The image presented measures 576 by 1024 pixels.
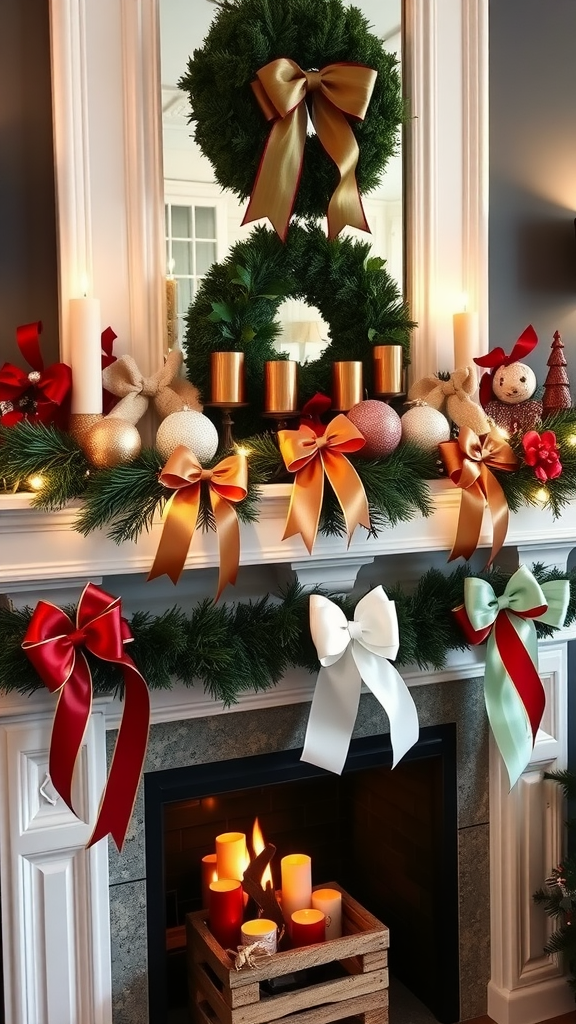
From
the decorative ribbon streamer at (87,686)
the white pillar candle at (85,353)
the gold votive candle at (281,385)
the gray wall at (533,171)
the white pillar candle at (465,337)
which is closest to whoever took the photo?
the decorative ribbon streamer at (87,686)

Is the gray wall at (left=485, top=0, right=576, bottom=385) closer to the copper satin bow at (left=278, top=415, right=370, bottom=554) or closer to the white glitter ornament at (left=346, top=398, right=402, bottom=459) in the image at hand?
the white glitter ornament at (left=346, top=398, right=402, bottom=459)

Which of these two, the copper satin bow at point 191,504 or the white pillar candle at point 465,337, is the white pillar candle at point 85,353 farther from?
the white pillar candle at point 465,337

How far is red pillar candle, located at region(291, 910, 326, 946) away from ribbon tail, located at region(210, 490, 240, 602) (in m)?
0.79

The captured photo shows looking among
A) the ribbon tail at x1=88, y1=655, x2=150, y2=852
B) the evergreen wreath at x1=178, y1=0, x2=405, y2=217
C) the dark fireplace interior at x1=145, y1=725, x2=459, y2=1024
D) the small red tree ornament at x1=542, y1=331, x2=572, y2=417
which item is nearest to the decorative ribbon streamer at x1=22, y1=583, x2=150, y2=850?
the ribbon tail at x1=88, y1=655, x2=150, y2=852

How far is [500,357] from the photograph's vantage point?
5.68ft

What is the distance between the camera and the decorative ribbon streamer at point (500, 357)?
5.67 ft

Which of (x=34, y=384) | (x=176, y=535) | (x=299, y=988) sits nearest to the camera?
(x=176, y=535)

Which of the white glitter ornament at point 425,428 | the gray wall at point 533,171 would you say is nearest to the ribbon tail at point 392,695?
the white glitter ornament at point 425,428

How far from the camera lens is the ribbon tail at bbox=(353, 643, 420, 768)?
1567 millimetres

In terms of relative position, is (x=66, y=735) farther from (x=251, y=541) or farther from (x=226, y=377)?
(x=226, y=377)

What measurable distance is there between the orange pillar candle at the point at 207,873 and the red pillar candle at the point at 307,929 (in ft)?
0.65

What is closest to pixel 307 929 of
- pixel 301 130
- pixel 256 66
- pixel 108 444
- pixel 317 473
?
pixel 317 473

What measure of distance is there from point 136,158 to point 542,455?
90 cm

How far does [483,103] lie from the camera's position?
72.2 inches
